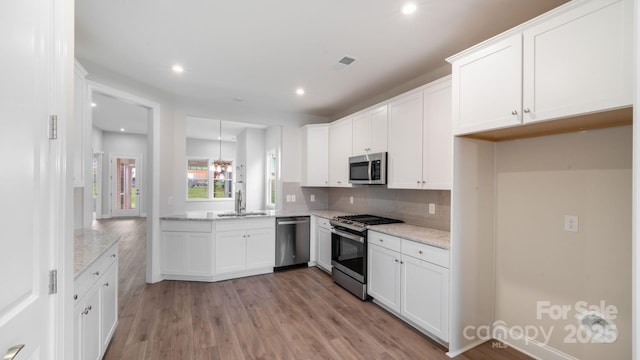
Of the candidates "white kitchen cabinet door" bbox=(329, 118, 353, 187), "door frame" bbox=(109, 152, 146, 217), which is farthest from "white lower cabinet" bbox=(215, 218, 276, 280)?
"door frame" bbox=(109, 152, 146, 217)

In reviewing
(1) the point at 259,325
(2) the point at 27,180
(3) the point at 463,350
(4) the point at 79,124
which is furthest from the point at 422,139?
(4) the point at 79,124

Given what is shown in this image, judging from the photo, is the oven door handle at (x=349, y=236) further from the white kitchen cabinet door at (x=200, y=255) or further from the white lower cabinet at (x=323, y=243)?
the white kitchen cabinet door at (x=200, y=255)

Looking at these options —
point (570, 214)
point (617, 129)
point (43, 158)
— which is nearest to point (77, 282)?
point (43, 158)

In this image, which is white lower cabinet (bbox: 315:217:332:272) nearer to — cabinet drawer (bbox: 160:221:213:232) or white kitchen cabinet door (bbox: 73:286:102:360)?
cabinet drawer (bbox: 160:221:213:232)

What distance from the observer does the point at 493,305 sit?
2463 mm

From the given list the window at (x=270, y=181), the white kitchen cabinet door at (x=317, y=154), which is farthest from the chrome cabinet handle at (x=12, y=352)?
the window at (x=270, y=181)

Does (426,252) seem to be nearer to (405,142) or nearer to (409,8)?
(405,142)

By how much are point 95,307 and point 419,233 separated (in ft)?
9.01

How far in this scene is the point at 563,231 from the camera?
6.64 ft

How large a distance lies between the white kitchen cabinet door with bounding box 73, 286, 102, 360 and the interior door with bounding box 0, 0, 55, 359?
69cm

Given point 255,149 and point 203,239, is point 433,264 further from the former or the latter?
point 255,149

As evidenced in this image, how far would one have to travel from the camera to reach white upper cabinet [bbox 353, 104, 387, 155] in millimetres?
3375

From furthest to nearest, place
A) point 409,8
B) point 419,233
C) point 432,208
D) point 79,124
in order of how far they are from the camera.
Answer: point 432,208 → point 419,233 → point 79,124 → point 409,8

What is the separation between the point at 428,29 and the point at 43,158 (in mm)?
2593
